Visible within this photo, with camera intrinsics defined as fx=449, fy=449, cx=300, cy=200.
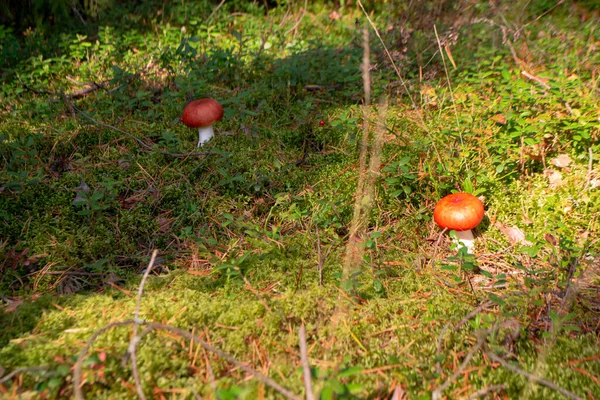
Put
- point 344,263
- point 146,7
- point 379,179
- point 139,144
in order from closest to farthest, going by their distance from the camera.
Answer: point 344,263 → point 379,179 → point 139,144 → point 146,7

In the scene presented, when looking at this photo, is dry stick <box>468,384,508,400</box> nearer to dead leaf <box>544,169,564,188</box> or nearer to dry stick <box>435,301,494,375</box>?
dry stick <box>435,301,494,375</box>

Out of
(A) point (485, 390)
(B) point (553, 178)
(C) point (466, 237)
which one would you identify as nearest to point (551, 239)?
(C) point (466, 237)

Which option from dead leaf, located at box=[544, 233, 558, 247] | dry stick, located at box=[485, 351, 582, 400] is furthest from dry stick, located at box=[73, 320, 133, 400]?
dead leaf, located at box=[544, 233, 558, 247]

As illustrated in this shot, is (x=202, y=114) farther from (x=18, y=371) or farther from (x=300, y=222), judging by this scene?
(x=18, y=371)

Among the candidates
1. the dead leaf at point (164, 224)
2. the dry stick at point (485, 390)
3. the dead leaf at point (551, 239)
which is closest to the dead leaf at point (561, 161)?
the dead leaf at point (551, 239)

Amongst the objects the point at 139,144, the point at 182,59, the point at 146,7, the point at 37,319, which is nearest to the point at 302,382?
the point at 37,319

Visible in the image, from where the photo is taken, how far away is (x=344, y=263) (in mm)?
2662

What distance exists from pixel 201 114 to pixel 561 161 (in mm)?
2879

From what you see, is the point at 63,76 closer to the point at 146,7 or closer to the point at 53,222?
the point at 146,7

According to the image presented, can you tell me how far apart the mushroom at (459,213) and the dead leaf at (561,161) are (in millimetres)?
1015

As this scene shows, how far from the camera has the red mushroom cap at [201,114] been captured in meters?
3.82

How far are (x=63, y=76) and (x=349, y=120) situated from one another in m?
3.61

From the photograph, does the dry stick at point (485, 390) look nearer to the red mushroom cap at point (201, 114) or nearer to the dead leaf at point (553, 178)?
the dead leaf at point (553, 178)

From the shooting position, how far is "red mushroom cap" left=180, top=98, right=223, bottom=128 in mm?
3818
